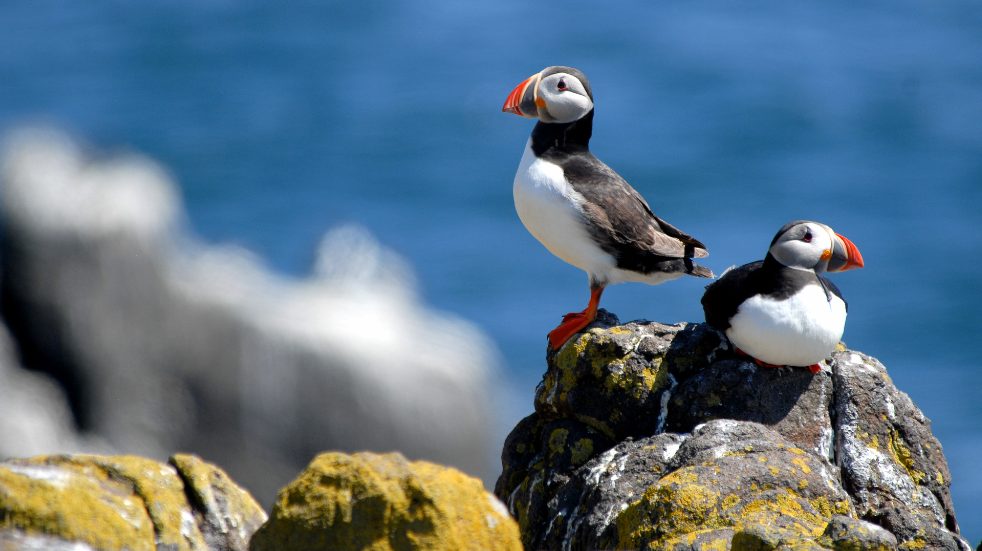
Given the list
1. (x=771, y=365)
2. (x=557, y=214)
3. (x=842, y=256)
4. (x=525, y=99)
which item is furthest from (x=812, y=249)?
(x=525, y=99)

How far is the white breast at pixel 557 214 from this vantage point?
741 centimetres

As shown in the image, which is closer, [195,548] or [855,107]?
[195,548]

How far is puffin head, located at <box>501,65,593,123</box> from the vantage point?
7645mm

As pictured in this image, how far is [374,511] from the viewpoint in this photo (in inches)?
167

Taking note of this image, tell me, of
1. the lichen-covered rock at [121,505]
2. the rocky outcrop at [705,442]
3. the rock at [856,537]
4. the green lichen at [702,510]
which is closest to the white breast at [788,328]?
the rocky outcrop at [705,442]

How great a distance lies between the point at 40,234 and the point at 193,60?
1104 inches

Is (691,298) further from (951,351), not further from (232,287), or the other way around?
(232,287)

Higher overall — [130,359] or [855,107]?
[855,107]

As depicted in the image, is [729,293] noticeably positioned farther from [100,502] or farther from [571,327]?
[100,502]

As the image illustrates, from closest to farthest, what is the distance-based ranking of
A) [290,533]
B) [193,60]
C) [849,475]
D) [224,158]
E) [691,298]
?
[290,533], [849,475], [691,298], [224,158], [193,60]

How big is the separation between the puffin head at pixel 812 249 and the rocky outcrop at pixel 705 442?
433 mm

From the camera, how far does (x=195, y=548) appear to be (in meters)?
4.39

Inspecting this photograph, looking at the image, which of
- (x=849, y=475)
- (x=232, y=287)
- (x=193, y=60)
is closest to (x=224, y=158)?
(x=193, y=60)

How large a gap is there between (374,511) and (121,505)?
29.5 inches
